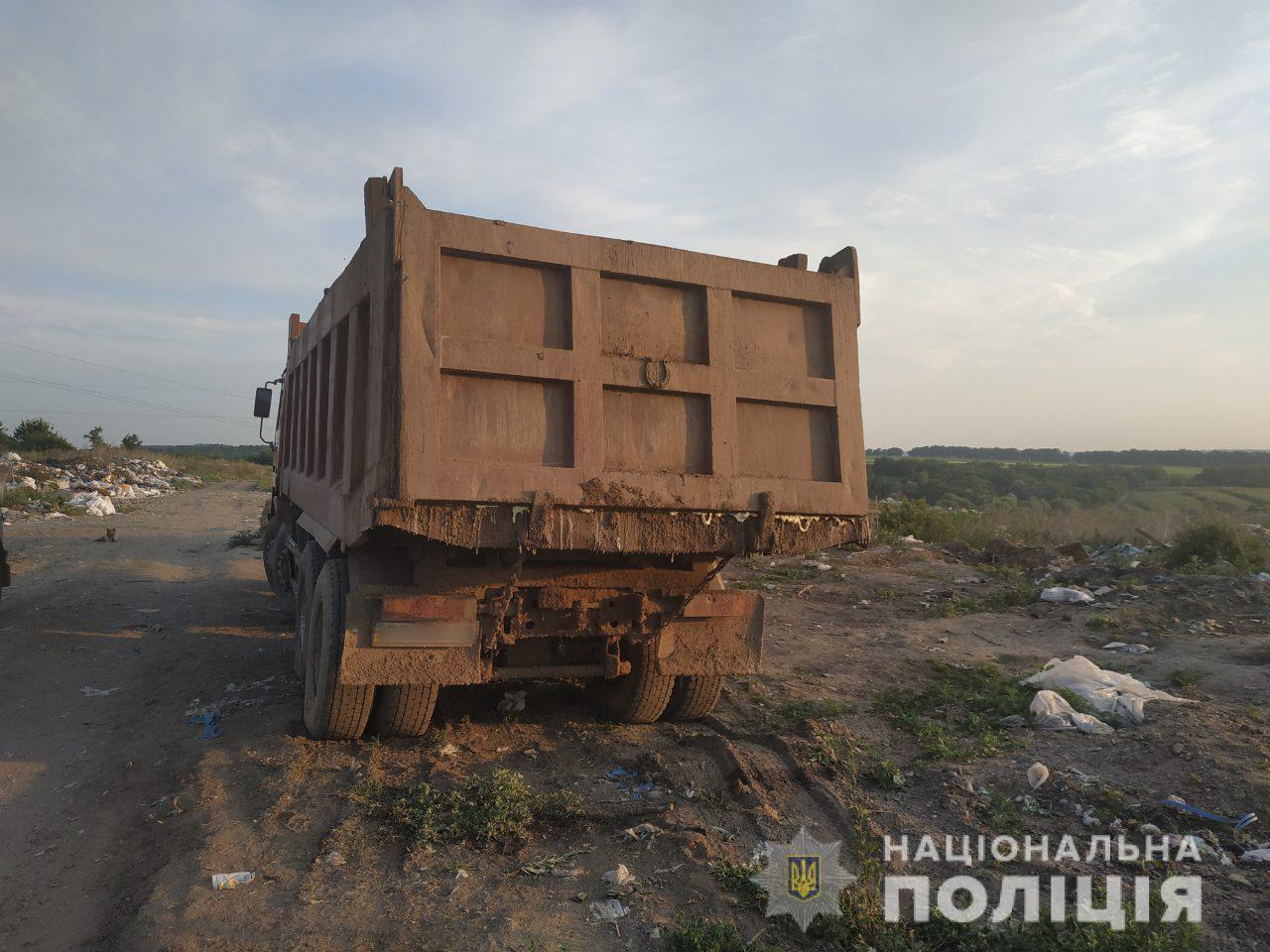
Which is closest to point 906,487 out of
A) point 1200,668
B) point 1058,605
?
point 1058,605

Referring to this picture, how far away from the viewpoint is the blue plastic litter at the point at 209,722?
4.09 m

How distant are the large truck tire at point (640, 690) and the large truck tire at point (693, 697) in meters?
0.05

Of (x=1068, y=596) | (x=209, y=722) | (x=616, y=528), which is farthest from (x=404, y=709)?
(x=1068, y=596)

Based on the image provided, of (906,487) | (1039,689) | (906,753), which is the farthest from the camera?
(906,487)

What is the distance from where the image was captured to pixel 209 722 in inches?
168

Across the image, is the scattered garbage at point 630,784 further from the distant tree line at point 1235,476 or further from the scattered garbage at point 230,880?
the distant tree line at point 1235,476

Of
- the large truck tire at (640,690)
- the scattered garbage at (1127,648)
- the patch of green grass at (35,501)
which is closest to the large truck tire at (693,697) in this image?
the large truck tire at (640,690)

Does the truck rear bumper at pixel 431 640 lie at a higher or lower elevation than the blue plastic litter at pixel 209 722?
higher

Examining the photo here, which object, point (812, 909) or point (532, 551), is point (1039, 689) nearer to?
point (812, 909)

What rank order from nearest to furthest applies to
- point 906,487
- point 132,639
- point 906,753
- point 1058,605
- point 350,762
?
point 350,762, point 906,753, point 132,639, point 1058,605, point 906,487

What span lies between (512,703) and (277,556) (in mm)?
3967

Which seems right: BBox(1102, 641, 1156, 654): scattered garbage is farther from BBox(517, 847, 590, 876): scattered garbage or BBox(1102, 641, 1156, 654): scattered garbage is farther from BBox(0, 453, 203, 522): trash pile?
BBox(0, 453, 203, 522): trash pile

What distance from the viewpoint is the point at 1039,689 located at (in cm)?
511

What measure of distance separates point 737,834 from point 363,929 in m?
1.45
